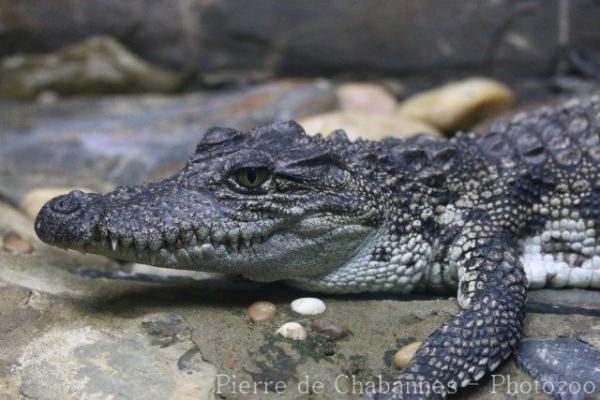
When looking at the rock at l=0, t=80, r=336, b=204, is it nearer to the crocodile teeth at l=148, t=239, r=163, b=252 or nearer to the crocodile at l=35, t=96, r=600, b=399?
the crocodile at l=35, t=96, r=600, b=399

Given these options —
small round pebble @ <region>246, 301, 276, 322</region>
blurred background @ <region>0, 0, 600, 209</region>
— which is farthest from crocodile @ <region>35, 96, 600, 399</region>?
blurred background @ <region>0, 0, 600, 209</region>

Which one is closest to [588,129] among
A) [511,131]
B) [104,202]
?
[511,131]

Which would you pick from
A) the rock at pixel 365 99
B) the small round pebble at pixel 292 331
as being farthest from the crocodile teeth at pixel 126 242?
the rock at pixel 365 99

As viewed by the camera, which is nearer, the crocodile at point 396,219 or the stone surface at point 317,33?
the crocodile at point 396,219

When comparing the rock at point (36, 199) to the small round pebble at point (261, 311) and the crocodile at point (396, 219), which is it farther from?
the small round pebble at point (261, 311)

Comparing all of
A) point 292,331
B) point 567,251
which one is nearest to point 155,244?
point 292,331
